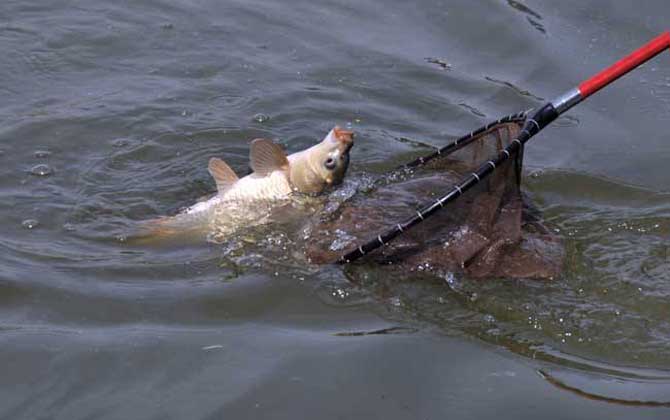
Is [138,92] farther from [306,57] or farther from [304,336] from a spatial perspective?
[304,336]

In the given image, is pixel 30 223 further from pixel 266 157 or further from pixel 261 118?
pixel 261 118

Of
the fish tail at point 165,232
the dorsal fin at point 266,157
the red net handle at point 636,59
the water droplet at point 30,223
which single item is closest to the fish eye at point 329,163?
the dorsal fin at point 266,157

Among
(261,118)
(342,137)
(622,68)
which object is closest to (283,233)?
(342,137)

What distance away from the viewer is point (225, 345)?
3.96 metres

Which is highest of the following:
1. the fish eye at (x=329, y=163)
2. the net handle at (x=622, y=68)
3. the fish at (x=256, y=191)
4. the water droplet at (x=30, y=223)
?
the net handle at (x=622, y=68)

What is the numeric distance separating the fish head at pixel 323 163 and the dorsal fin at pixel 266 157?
68 mm

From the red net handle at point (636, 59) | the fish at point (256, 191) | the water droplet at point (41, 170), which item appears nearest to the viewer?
the red net handle at point (636, 59)

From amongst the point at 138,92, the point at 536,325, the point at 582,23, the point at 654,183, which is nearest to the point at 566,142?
the point at 654,183

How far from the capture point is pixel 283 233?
4.98 metres

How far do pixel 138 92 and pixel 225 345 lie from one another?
3146 millimetres

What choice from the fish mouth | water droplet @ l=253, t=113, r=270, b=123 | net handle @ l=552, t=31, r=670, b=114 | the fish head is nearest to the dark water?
water droplet @ l=253, t=113, r=270, b=123

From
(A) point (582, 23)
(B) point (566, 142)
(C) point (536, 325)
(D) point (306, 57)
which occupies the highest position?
(A) point (582, 23)

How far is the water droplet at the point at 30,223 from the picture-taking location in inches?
201

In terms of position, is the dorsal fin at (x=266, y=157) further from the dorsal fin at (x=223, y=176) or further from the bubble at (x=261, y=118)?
the bubble at (x=261, y=118)
